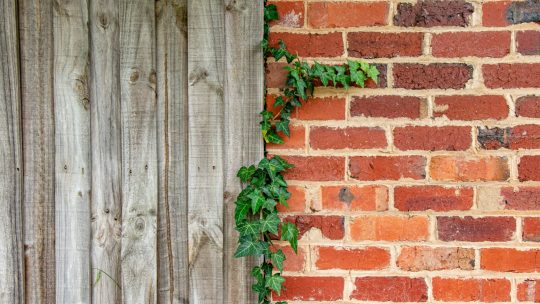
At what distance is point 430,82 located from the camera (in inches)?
63.3

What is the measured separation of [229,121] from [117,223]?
→ 520mm

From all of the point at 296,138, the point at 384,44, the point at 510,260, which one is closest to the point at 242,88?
the point at 296,138

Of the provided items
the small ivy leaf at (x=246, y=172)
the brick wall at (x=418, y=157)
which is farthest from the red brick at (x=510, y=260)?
the small ivy leaf at (x=246, y=172)

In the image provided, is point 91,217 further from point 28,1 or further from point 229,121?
point 28,1

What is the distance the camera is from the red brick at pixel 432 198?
160 cm

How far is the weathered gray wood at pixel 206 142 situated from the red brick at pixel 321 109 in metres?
0.27

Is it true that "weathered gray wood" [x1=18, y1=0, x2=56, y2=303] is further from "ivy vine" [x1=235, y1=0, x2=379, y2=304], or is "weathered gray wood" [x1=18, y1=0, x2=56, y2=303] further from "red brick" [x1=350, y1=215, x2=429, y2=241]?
"red brick" [x1=350, y1=215, x2=429, y2=241]

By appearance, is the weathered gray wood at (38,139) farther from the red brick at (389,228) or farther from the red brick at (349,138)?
the red brick at (389,228)

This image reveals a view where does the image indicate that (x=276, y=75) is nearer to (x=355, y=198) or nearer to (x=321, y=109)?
(x=321, y=109)

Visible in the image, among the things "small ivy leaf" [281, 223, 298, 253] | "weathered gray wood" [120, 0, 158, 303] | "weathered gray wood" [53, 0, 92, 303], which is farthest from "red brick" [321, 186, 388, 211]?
"weathered gray wood" [53, 0, 92, 303]

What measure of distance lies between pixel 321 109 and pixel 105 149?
74 cm

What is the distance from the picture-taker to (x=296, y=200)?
1.64 m

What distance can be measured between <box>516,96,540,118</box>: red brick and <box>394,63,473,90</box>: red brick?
6.9 inches

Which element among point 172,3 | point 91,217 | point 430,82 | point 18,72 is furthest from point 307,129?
point 18,72
